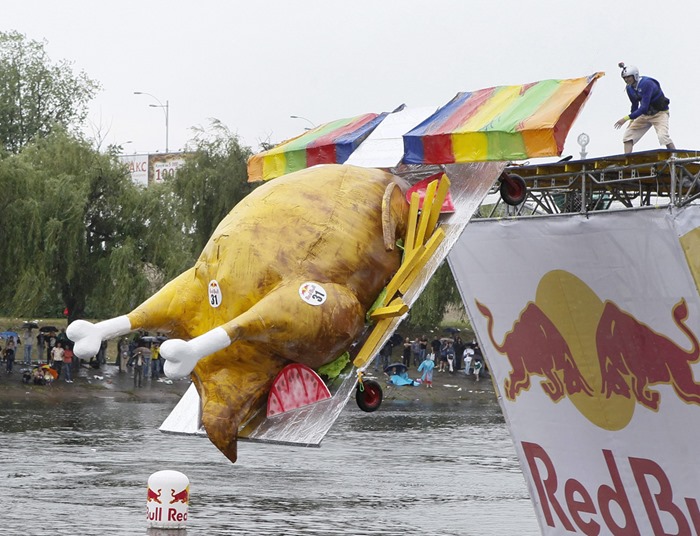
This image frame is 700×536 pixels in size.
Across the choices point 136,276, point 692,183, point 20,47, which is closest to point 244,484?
point 692,183

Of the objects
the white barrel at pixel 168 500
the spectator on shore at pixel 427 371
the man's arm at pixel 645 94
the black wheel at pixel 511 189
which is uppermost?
the man's arm at pixel 645 94

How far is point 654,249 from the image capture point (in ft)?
38.2

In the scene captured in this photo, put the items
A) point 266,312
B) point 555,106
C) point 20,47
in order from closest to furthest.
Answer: point 266,312
point 555,106
point 20,47

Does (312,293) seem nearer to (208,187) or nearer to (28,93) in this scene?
(208,187)

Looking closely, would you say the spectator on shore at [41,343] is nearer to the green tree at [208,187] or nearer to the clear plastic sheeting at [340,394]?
the green tree at [208,187]

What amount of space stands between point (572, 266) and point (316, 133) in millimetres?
2869

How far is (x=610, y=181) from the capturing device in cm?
1230

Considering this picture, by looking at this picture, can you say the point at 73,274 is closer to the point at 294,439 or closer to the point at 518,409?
the point at 518,409

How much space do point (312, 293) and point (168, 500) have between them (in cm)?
625

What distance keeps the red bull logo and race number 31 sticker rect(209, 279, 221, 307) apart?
14.4 ft

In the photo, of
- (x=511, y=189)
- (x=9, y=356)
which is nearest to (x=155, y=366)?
(x=9, y=356)

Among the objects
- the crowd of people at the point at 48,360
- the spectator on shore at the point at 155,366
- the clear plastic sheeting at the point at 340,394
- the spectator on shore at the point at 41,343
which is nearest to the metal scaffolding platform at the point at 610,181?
the clear plastic sheeting at the point at 340,394

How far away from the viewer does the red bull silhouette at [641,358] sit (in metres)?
11.8

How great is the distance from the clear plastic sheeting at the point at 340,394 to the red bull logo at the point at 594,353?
2.63m
